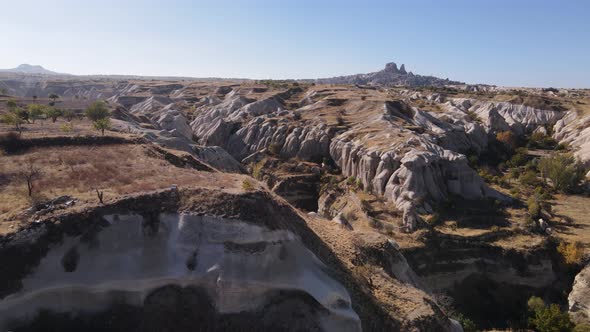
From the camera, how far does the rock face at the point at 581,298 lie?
2459 centimetres

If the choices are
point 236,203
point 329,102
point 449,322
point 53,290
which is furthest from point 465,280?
point 329,102

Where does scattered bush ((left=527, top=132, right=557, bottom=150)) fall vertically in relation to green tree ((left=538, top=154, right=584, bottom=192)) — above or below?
above

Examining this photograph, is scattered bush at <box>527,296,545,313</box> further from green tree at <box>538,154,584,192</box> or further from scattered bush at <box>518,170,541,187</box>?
green tree at <box>538,154,584,192</box>

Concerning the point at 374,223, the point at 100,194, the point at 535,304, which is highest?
the point at 100,194

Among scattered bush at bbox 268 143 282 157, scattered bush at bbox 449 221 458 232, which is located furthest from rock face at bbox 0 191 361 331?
scattered bush at bbox 268 143 282 157

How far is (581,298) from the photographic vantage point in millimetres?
25688

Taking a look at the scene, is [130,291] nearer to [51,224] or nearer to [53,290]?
[53,290]

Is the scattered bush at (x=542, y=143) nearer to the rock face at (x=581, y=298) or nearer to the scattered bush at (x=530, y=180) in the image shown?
the scattered bush at (x=530, y=180)

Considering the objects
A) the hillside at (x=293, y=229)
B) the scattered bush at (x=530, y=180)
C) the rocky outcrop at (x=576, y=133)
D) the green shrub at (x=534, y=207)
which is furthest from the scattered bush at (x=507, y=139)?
the green shrub at (x=534, y=207)

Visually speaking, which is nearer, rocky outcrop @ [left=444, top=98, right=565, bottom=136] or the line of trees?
the line of trees

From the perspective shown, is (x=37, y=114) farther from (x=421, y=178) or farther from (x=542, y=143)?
(x=542, y=143)

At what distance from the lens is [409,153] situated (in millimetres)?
38594

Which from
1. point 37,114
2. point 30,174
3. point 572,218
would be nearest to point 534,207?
point 572,218

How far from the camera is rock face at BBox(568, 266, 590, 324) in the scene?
80.7ft
